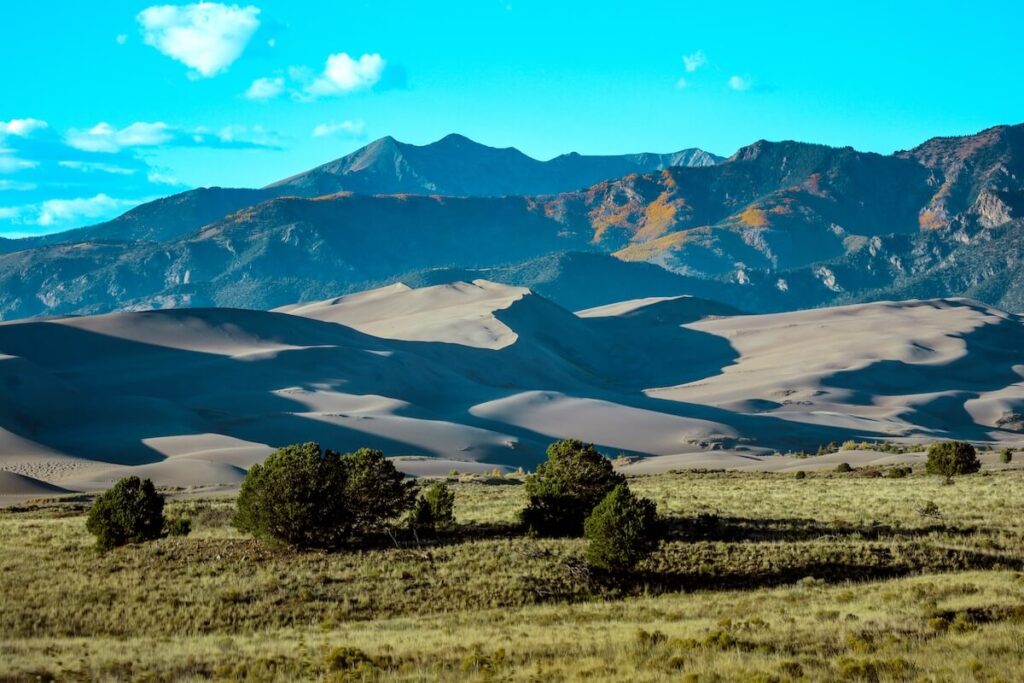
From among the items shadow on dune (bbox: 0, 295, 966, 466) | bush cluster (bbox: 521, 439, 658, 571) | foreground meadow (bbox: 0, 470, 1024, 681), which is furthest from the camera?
shadow on dune (bbox: 0, 295, 966, 466)

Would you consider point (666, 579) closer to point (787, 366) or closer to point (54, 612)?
point (54, 612)

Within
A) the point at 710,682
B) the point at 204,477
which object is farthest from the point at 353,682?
the point at 204,477

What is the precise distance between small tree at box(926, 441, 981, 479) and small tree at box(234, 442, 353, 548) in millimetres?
30594

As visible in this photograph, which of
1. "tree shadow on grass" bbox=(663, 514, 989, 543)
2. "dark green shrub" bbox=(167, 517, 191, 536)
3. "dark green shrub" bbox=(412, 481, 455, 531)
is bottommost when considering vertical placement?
"tree shadow on grass" bbox=(663, 514, 989, 543)

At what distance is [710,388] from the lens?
160m

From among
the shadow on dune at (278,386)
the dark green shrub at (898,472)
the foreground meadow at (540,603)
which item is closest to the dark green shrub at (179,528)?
the foreground meadow at (540,603)

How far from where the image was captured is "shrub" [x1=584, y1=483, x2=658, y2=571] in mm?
27547

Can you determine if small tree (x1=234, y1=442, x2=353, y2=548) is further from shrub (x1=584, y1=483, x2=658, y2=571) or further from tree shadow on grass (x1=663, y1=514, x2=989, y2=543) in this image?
tree shadow on grass (x1=663, y1=514, x2=989, y2=543)

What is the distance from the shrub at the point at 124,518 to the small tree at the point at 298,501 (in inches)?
110

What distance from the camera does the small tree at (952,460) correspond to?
52281mm

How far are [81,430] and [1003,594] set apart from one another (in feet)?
277

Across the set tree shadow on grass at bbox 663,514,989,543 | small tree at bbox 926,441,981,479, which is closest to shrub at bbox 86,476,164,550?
tree shadow on grass at bbox 663,514,989,543

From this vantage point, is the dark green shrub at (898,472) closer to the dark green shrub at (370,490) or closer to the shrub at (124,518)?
the dark green shrub at (370,490)

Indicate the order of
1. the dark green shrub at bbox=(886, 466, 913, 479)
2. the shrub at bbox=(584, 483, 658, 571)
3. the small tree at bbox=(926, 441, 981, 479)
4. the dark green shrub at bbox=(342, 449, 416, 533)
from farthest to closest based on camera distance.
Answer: the dark green shrub at bbox=(886, 466, 913, 479)
the small tree at bbox=(926, 441, 981, 479)
the dark green shrub at bbox=(342, 449, 416, 533)
the shrub at bbox=(584, 483, 658, 571)
